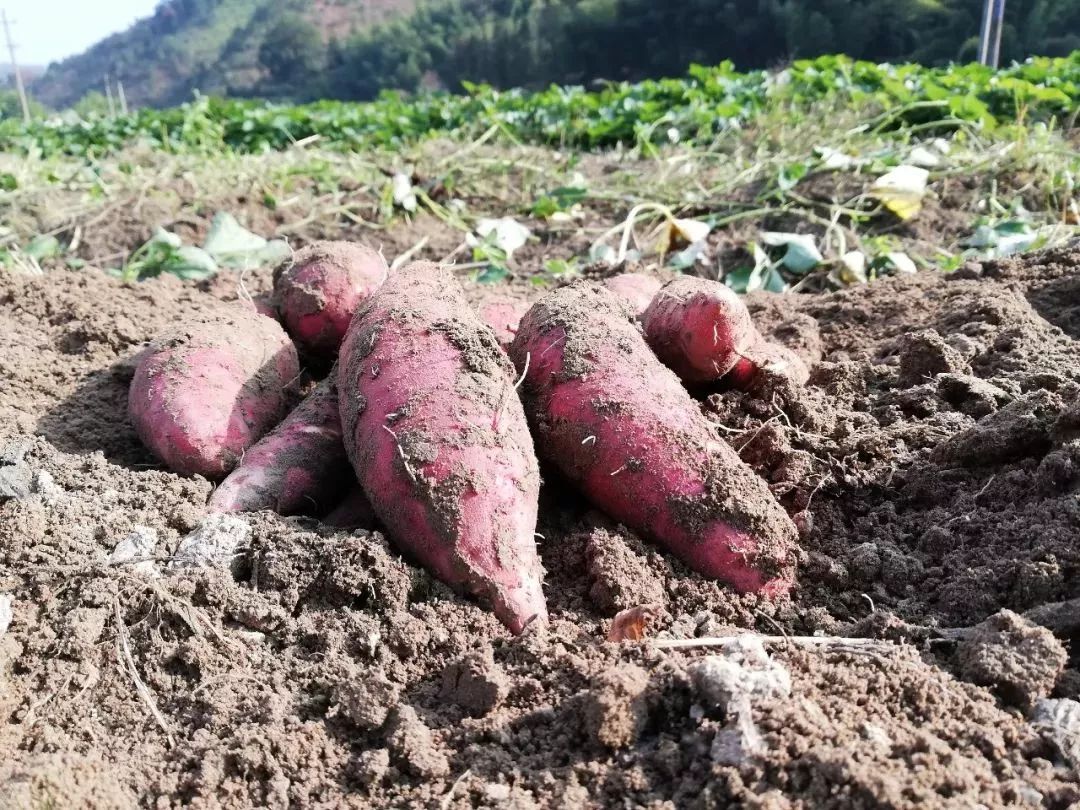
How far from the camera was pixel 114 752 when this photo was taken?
1261mm

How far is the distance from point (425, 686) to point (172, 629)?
1.54ft

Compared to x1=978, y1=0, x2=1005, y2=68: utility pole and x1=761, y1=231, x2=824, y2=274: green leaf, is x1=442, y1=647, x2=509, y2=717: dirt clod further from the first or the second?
x1=978, y1=0, x2=1005, y2=68: utility pole

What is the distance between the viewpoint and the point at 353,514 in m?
1.86

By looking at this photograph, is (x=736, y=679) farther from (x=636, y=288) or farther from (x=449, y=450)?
(x=636, y=288)

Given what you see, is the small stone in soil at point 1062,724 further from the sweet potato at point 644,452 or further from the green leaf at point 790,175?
the green leaf at point 790,175

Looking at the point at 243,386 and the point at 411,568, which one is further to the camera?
the point at 243,386

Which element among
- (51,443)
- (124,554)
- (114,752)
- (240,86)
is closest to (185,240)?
(51,443)

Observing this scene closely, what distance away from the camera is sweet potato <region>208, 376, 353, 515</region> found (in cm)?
183

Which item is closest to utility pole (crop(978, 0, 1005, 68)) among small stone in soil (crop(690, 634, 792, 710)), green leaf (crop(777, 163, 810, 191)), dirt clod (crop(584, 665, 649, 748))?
green leaf (crop(777, 163, 810, 191))

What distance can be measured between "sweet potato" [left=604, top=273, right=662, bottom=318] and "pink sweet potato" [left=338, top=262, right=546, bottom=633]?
63cm

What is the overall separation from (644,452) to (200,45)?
55.9 metres

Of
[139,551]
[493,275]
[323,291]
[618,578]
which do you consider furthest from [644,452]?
[493,275]

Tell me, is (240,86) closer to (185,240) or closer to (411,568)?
(185,240)

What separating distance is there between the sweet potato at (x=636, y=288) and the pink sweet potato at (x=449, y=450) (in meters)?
0.63
